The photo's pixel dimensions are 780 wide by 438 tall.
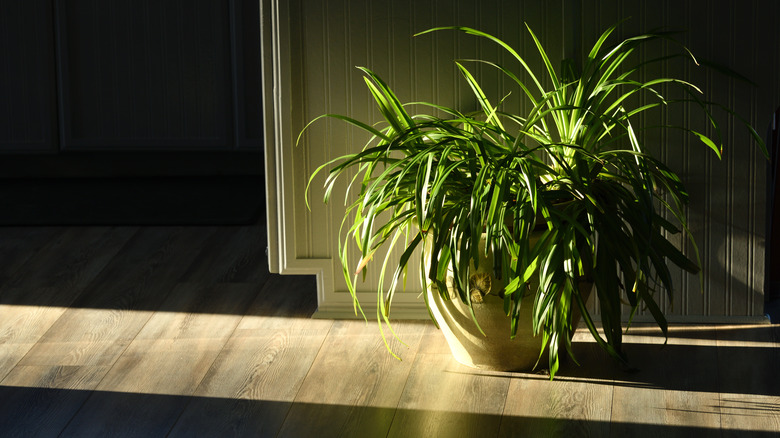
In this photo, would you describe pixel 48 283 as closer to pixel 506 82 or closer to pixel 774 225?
pixel 506 82

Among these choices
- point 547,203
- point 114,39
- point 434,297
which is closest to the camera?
point 547,203

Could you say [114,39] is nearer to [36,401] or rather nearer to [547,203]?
[36,401]

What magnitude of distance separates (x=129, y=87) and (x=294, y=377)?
2.71 metres

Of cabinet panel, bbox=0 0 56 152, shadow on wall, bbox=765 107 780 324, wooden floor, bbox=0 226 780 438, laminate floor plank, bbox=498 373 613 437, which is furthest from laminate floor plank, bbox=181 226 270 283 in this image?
shadow on wall, bbox=765 107 780 324

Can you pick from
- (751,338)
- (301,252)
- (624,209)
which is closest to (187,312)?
(301,252)

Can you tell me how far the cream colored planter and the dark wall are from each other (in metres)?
2.51

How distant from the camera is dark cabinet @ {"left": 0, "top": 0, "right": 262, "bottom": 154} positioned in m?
4.80

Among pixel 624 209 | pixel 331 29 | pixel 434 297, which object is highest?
pixel 331 29

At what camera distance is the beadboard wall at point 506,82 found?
2.72 metres

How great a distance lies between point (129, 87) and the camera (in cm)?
488

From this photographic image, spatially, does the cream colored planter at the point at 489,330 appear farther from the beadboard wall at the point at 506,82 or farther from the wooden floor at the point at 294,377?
the beadboard wall at the point at 506,82

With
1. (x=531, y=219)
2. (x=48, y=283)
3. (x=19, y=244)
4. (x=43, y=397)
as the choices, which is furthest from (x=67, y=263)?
(x=531, y=219)

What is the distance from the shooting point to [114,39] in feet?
15.8

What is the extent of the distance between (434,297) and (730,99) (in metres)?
0.97
